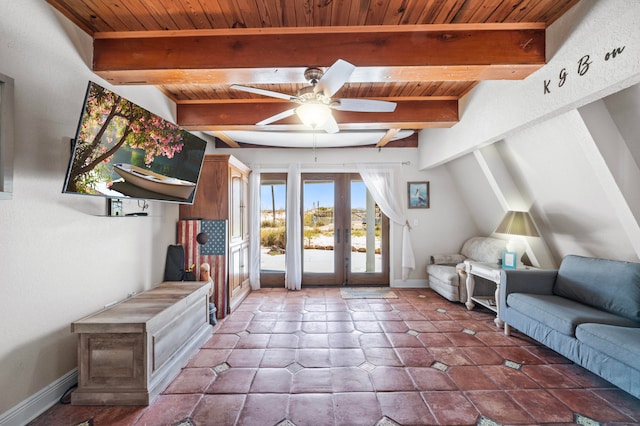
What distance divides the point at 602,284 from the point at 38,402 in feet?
14.7

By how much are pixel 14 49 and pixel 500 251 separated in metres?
5.14

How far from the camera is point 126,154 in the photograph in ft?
7.18

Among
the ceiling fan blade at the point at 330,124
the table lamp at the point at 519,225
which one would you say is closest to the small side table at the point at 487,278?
the table lamp at the point at 519,225

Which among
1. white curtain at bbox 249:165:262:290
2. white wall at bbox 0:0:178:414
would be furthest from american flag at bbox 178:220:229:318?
white curtain at bbox 249:165:262:290

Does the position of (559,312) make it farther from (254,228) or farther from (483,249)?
(254,228)

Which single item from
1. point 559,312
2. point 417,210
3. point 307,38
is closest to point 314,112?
point 307,38

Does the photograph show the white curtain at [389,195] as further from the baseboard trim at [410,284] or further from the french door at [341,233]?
the french door at [341,233]

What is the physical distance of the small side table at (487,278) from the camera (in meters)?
3.26

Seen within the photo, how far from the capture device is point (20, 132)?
1.73 meters

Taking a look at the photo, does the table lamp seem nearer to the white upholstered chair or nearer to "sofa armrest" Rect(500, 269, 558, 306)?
"sofa armrest" Rect(500, 269, 558, 306)

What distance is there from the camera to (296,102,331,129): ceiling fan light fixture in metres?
2.20

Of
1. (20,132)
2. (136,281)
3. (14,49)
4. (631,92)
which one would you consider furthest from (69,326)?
(631,92)

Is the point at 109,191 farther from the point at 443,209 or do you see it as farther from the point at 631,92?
the point at 443,209

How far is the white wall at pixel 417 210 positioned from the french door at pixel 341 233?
21 cm
